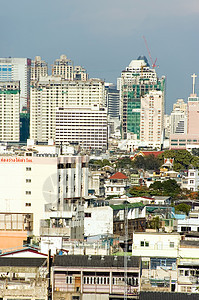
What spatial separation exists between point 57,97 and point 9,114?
36.8ft

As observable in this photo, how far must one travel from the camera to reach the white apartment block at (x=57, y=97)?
163625 mm

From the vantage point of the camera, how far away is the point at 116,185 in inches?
2852

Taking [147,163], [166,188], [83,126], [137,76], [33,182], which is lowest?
[147,163]

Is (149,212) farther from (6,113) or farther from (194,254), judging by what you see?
(6,113)

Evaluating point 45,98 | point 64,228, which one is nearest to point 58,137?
point 45,98

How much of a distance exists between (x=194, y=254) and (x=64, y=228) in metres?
6.86

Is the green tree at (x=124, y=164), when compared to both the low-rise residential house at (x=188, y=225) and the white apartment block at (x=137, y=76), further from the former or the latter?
the low-rise residential house at (x=188, y=225)

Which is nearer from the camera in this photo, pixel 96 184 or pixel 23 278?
pixel 23 278

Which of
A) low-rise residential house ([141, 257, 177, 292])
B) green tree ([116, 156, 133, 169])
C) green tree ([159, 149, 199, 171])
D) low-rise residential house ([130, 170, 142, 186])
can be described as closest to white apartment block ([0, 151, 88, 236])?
Result: low-rise residential house ([141, 257, 177, 292])

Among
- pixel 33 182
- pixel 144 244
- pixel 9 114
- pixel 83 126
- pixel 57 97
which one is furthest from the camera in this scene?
pixel 9 114

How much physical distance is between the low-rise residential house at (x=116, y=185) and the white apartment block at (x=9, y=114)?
97.0m

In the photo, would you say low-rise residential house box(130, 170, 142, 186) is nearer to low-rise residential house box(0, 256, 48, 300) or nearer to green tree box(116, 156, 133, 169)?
green tree box(116, 156, 133, 169)

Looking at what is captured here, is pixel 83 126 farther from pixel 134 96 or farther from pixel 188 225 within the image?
pixel 188 225

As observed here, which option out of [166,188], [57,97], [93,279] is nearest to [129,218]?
[93,279]
